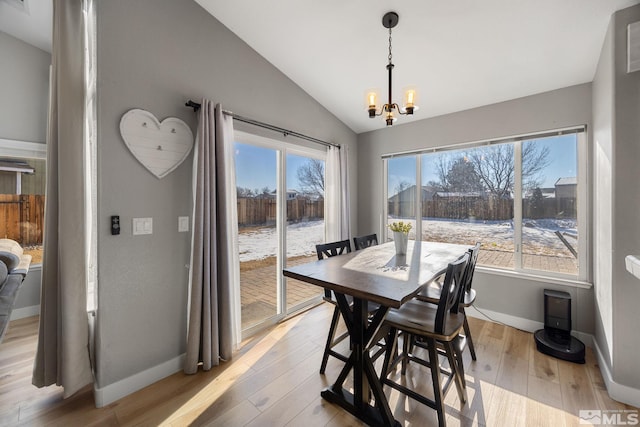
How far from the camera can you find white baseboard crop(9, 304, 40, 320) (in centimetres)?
312

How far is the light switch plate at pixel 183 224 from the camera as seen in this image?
2.22 meters

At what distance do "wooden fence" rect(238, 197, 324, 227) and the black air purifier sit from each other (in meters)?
2.65

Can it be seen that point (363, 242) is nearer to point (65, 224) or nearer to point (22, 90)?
point (65, 224)

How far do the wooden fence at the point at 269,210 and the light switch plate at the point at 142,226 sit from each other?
82 cm

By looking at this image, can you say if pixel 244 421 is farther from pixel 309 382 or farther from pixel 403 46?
pixel 403 46

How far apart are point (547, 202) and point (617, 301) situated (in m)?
1.27

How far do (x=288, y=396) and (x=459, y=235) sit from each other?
9.13 ft

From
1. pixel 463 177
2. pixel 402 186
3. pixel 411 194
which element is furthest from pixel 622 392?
pixel 402 186

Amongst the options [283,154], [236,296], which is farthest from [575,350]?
[283,154]

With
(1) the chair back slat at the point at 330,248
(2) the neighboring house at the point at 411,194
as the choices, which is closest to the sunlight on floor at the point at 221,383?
(1) the chair back slat at the point at 330,248

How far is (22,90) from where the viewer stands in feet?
10.1

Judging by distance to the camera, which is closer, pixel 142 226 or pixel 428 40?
pixel 142 226

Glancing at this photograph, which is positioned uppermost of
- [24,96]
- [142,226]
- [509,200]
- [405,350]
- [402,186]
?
[24,96]

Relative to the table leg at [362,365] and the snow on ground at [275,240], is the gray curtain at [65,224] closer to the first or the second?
the snow on ground at [275,240]
